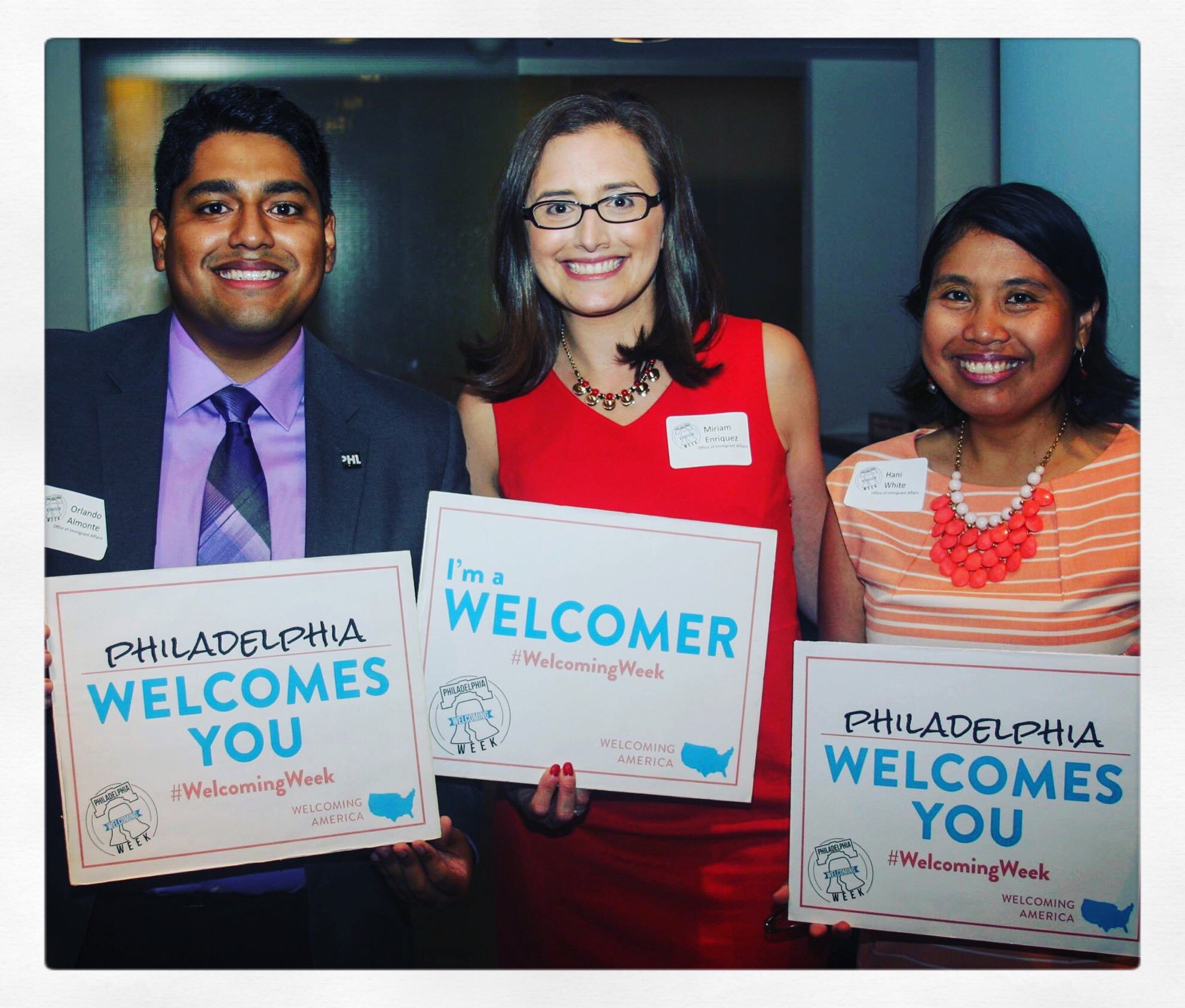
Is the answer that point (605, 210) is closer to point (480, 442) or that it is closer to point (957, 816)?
point (480, 442)

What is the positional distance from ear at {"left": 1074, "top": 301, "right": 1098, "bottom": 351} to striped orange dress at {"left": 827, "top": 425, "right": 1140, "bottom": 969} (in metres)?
0.19

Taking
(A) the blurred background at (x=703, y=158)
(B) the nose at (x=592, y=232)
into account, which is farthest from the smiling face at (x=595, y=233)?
(A) the blurred background at (x=703, y=158)

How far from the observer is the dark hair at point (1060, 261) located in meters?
2.10

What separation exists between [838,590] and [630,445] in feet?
1.60

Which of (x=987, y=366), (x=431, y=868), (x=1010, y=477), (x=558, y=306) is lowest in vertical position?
(x=431, y=868)

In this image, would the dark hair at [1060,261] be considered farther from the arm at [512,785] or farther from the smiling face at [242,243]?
the smiling face at [242,243]

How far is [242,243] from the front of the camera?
6.89ft

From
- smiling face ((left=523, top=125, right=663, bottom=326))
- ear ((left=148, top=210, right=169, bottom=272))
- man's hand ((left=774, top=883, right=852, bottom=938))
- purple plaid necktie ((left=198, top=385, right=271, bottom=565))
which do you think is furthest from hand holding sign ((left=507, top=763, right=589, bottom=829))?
ear ((left=148, top=210, right=169, bottom=272))

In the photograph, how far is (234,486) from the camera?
2.15 meters

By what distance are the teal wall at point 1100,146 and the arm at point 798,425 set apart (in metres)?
0.55

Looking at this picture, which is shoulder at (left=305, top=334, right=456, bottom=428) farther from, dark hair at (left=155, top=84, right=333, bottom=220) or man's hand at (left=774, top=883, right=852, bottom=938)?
man's hand at (left=774, top=883, right=852, bottom=938)

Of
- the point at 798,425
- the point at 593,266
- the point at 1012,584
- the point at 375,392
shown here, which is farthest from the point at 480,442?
the point at 1012,584
